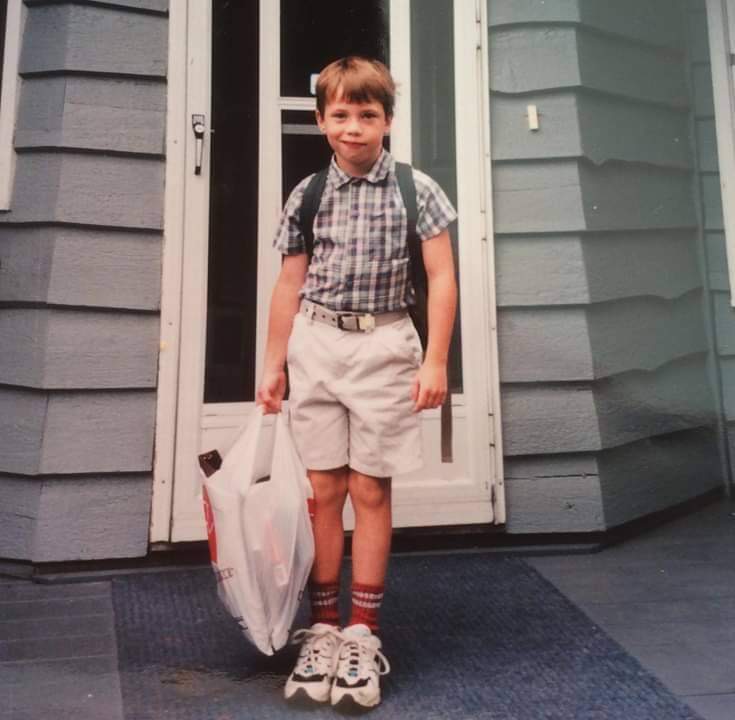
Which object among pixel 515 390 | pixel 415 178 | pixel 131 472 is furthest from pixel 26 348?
pixel 515 390

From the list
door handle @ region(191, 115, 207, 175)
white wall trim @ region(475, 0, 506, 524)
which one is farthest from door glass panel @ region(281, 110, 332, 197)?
white wall trim @ region(475, 0, 506, 524)

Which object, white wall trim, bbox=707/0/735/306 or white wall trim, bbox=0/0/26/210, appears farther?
white wall trim, bbox=707/0/735/306

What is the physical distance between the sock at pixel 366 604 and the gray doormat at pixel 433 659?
0.14 meters

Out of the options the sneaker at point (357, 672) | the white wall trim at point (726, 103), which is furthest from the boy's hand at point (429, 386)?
the white wall trim at point (726, 103)

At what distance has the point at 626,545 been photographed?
2.90 meters

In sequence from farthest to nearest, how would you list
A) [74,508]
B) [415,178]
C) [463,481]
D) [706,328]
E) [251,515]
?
[706,328] < [463,481] < [74,508] < [415,178] < [251,515]

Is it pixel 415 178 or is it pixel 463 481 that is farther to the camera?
pixel 463 481

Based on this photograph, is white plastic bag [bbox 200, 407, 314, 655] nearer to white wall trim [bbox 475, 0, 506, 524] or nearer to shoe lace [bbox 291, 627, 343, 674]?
shoe lace [bbox 291, 627, 343, 674]

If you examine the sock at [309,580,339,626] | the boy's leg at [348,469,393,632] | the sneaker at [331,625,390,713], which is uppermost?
the boy's leg at [348,469,393,632]

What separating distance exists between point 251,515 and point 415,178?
824 mm

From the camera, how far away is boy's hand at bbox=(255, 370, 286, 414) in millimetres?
1929

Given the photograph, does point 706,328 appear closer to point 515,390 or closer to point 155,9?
point 515,390

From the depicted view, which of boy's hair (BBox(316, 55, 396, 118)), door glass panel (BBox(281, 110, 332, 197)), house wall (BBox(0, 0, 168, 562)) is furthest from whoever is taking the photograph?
door glass panel (BBox(281, 110, 332, 197))

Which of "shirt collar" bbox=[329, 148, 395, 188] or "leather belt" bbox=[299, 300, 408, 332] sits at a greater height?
"shirt collar" bbox=[329, 148, 395, 188]
